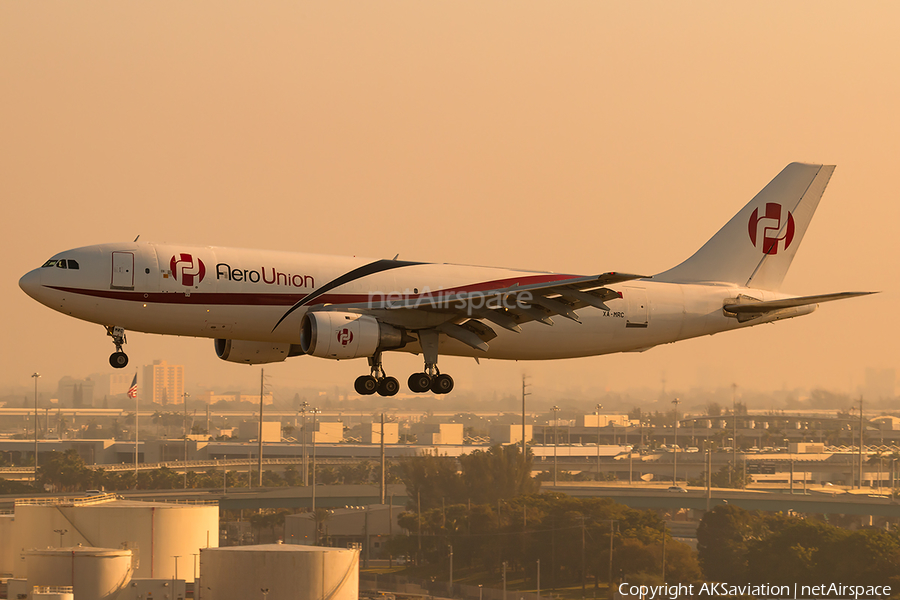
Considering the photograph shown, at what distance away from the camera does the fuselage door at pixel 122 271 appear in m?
38.3

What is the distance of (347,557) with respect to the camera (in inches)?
3189

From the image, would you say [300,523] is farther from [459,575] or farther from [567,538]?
[567,538]

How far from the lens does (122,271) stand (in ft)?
126

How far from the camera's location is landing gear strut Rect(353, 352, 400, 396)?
137ft

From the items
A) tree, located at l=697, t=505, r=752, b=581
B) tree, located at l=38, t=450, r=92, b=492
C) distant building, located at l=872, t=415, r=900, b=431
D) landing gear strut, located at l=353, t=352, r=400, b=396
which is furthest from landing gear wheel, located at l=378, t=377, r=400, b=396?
distant building, located at l=872, t=415, r=900, b=431

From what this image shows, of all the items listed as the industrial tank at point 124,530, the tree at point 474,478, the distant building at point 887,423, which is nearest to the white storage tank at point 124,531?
the industrial tank at point 124,530

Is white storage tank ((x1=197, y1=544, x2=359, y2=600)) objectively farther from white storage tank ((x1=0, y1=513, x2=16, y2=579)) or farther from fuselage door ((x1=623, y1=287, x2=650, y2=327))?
fuselage door ((x1=623, y1=287, x2=650, y2=327))

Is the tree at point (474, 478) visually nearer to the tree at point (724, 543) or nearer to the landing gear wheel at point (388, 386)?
the tree at point (724, 543)

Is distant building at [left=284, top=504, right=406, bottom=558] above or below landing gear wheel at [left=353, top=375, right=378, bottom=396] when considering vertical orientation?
below

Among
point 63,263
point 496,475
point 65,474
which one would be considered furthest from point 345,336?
point 65,474

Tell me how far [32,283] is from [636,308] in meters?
24.4

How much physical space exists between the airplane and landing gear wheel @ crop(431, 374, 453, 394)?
0.16 feet

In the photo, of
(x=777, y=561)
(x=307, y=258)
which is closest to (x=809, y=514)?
(x=777, y=561)

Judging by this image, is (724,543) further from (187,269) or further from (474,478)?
(187,269)
